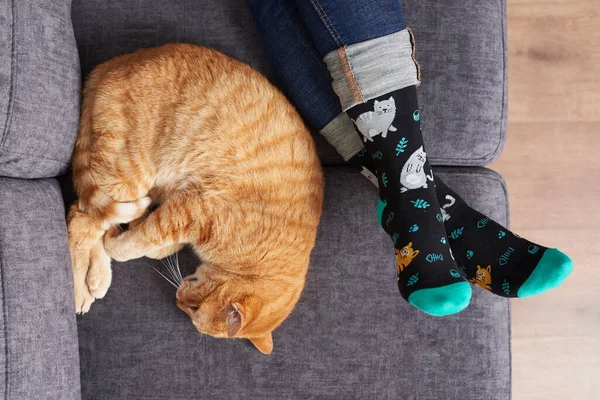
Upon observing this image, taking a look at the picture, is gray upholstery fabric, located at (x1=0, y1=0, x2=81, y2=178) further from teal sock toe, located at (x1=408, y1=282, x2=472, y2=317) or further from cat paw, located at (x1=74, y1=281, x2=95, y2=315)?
teal sock toe, located at (x1=408, y1=282, x2=472, y2=317)

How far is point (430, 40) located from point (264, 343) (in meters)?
0.98

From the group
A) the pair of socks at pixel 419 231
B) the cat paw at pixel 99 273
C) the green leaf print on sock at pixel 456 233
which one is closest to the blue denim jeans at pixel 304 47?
the pair of socks at pixel 419 231

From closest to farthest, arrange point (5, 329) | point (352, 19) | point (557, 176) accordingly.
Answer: point (5, 329) → point (352, 19) → point (557, 176)

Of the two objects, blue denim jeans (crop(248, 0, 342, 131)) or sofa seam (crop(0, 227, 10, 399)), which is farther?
blue denim jeans (crop(248, 0, 342, 131))

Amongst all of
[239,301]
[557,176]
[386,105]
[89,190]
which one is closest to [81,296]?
[89,190]

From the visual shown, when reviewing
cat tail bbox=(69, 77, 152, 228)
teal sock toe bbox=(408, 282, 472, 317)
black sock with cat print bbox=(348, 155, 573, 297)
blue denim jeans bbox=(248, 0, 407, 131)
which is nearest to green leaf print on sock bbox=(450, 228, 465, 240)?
black sock with cat print bbox=(348, 155, 573, 297)

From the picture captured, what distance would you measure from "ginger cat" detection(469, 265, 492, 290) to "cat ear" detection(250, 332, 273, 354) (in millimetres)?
586

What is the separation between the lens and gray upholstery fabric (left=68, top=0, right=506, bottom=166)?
1.35m

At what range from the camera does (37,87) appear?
1.12 meters

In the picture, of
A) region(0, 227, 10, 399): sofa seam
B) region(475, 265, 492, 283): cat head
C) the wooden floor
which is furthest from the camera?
the wooden floor

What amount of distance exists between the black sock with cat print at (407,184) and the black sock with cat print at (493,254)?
0.07 m

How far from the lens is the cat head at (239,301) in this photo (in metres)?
1.23

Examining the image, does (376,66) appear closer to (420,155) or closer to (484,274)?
(420,155)

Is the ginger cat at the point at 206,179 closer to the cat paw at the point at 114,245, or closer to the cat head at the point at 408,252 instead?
the cat paw at the point at 114,245
